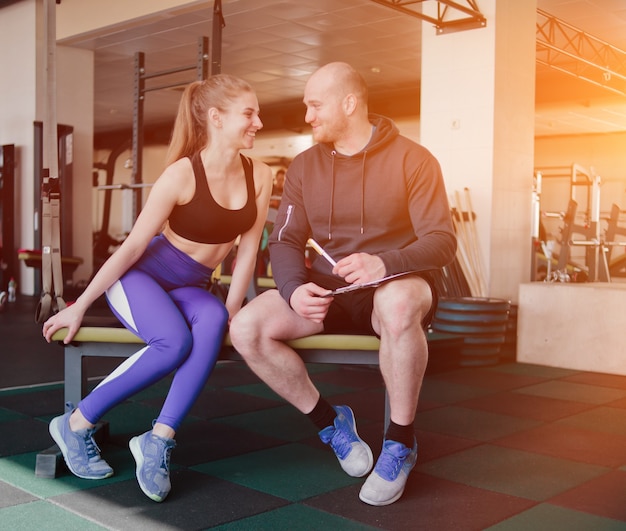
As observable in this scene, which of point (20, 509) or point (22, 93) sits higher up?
point (22, 93)

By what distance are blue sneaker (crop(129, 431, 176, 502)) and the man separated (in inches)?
12.0

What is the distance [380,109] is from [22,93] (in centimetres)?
530

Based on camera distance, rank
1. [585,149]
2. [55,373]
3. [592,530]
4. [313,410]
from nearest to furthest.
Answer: [592,530]
[313,410]
[55,373]
[585,149]

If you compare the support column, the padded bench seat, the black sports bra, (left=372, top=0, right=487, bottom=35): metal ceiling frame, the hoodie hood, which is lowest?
the padded bench seat

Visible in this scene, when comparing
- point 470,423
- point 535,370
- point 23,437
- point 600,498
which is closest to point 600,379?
point 535,370

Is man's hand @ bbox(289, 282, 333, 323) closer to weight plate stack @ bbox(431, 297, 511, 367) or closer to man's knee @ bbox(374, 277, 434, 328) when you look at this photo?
man's knee @ bbox(374, 277, 434, 328)

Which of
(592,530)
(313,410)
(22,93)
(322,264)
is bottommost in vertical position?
(592,530)

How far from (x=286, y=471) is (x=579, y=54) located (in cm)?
678

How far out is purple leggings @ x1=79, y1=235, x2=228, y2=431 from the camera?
1.87 m

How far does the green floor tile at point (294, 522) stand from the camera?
1.62m

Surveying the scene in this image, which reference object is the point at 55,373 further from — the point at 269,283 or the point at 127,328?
the point at 127,328

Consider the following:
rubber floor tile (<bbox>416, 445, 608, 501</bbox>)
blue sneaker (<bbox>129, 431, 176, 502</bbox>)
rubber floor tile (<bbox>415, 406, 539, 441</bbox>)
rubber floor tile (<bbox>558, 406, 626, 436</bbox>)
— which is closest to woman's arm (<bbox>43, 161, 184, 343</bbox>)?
blue sneaker (<bbox>129, 431, 176, 502</bbox>)

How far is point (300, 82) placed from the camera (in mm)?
9906

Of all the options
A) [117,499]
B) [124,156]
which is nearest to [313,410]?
[117,499]
